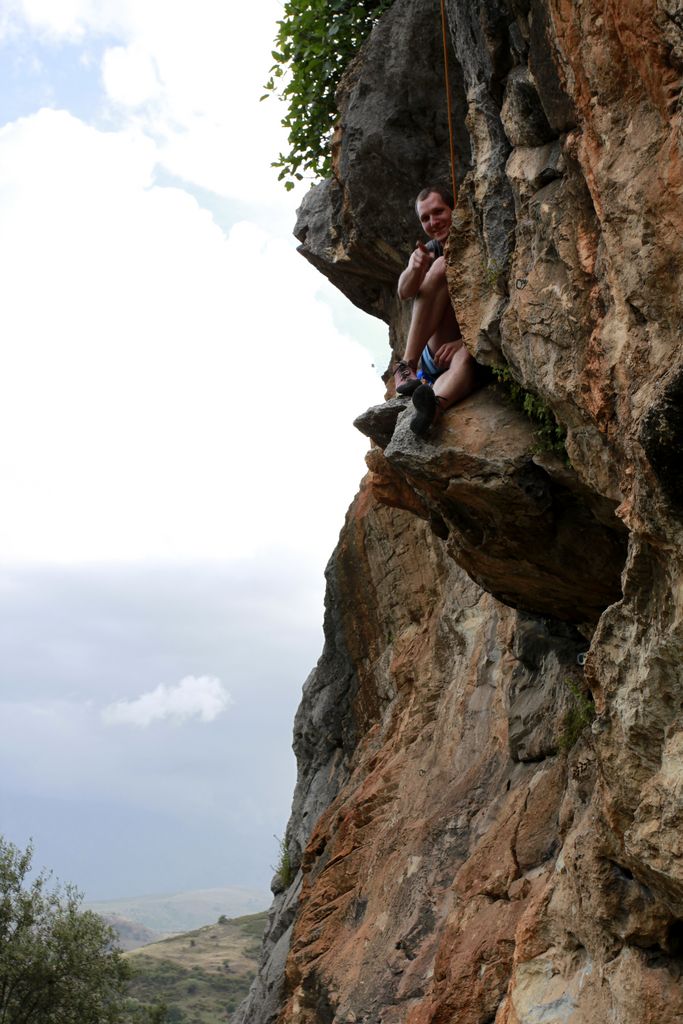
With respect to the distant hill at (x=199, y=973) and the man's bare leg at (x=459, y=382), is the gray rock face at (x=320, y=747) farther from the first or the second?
the distant hill at (x=199, y=973)

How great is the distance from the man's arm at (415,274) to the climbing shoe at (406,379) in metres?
0.72

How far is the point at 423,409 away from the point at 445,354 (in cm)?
118

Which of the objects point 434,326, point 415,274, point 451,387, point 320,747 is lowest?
point 320,747

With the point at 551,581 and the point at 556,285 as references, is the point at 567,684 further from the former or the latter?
the point at 556,285

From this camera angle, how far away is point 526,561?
9.08 meters

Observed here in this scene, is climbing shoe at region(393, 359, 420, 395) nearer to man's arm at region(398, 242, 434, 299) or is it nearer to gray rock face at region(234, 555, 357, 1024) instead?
man's arm at region(398, 242, 434, 299)

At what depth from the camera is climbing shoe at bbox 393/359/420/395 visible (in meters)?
9.32

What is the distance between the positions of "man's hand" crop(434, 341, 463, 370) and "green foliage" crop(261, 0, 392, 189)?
622cm

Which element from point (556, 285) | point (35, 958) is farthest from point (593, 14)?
point (35, 958)

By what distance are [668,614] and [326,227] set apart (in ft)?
33.7

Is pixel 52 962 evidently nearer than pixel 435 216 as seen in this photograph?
No

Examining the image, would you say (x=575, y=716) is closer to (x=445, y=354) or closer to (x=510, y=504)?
(x=510, y=504)

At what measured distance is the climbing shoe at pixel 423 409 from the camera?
28.8 feet

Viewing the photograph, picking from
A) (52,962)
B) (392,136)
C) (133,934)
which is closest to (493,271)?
(392,136)
